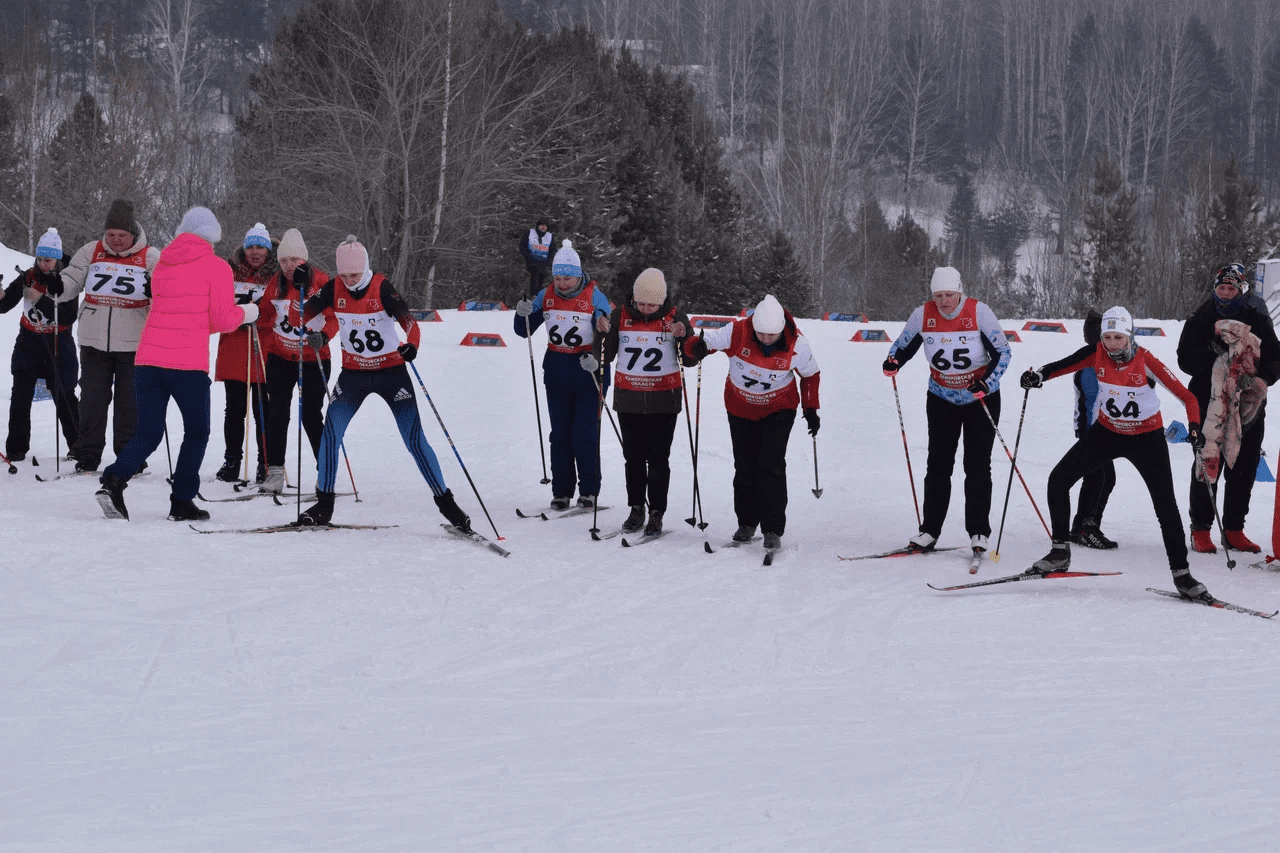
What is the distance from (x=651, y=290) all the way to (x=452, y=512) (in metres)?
1.61

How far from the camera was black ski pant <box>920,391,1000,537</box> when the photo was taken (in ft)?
20.3

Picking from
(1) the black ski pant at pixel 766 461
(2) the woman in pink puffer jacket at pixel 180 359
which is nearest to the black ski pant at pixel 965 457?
(1) the black ski pant at pixel 766 461

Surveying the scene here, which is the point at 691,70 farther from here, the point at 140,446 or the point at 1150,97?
the point at 140,446

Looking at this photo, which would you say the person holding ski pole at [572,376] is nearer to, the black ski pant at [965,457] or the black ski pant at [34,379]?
the black ski pant at [965,457]

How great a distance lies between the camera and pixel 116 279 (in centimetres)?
735

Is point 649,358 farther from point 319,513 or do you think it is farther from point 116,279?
point 116,279

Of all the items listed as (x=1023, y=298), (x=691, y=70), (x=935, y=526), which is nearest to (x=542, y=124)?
(x=1023, y=298)

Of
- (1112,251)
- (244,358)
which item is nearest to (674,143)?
(1112,251)

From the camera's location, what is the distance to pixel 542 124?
26891mm

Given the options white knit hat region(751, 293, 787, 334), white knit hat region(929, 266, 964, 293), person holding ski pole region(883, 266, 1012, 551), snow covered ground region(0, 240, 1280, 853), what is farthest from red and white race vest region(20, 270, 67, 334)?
white knit hat region(929, 266, 964, 293)

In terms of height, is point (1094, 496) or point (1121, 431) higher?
point (1121, 431)

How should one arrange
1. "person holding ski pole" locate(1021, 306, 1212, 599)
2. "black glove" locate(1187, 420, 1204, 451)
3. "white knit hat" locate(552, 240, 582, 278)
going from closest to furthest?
"person holding ski pole" locate(1021, 306, 1212, 599)
"black glove" locate(1187, 420, 1204, 451)
"white knit hat" locate(552, 240, 582, 278)

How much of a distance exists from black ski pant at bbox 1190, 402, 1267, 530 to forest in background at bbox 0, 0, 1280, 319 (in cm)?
1977

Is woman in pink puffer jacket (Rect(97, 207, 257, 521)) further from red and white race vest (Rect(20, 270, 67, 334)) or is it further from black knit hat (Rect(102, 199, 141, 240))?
red and white race vest (Rect(20, 270, 67, 334))
